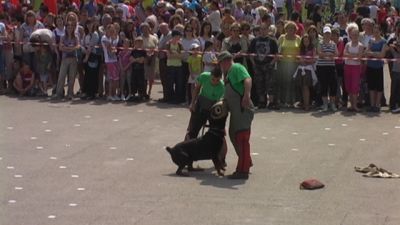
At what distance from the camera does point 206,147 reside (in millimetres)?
13727

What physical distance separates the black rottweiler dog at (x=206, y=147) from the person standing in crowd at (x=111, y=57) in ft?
22.6

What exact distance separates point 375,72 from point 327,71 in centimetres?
89

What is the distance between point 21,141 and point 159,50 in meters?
5.01

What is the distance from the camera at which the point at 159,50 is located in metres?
20.5

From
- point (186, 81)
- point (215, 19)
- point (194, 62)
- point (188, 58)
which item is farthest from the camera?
point (215, 19)

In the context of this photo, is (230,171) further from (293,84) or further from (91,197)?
(293,84)

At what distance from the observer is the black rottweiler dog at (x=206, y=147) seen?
13.7m

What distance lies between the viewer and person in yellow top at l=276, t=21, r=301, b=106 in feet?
63.8

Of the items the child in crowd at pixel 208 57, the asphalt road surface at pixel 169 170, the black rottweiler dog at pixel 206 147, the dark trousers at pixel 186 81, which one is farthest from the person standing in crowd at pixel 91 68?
the black rottweiler dog at pixel 206 147

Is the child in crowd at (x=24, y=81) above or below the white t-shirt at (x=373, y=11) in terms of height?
below

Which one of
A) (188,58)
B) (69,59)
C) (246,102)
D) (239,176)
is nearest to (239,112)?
(246,102)

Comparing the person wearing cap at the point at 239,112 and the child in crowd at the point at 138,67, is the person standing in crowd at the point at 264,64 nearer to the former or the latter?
the child in crowd at the point at 138,67

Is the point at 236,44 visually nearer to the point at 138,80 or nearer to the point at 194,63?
the point at 194,63

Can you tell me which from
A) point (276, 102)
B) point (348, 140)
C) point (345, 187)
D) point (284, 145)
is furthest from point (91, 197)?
point (276, 102)
